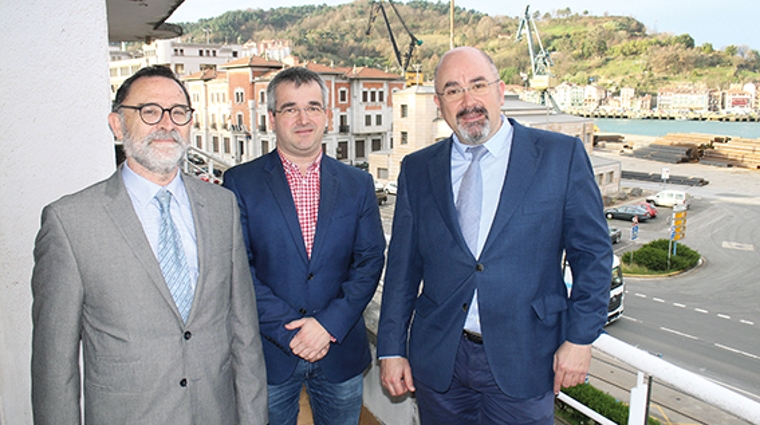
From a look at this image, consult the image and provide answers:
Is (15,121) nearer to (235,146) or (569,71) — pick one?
(235,146)

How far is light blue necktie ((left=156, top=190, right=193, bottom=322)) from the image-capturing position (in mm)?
1444

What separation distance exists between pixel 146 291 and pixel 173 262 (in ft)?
0.33

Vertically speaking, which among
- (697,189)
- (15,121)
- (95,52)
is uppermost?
(95,52)

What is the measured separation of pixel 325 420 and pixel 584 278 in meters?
1.10

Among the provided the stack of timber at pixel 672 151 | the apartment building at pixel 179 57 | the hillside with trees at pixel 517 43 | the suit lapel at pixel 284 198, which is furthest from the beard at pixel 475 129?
the hillside with trees at pixel 517 43

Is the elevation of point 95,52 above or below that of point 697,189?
above

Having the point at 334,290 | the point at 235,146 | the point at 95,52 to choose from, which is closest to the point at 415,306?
the point at 334,290

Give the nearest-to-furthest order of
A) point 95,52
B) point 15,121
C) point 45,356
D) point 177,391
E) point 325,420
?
point 45,356 → point 177,391 → point 15,121 → point 95,52 → point 325,420

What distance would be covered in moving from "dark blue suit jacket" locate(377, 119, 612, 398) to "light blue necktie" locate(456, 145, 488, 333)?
1.3 inches

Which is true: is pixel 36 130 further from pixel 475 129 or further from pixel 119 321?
pixel 475 129

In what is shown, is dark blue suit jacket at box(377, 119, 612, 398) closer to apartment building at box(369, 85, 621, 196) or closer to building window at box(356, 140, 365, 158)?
apartment building at box(369, 85, 621, 196)

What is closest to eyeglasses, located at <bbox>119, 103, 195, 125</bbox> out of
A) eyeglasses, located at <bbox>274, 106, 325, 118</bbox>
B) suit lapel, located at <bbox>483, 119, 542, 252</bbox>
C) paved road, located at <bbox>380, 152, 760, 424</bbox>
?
eyeglasses, located at <bbox>274, 106, 325, 118</bbox>

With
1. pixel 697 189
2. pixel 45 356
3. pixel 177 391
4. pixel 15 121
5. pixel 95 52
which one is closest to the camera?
pixel 45 356

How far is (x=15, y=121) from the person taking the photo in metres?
1.73
